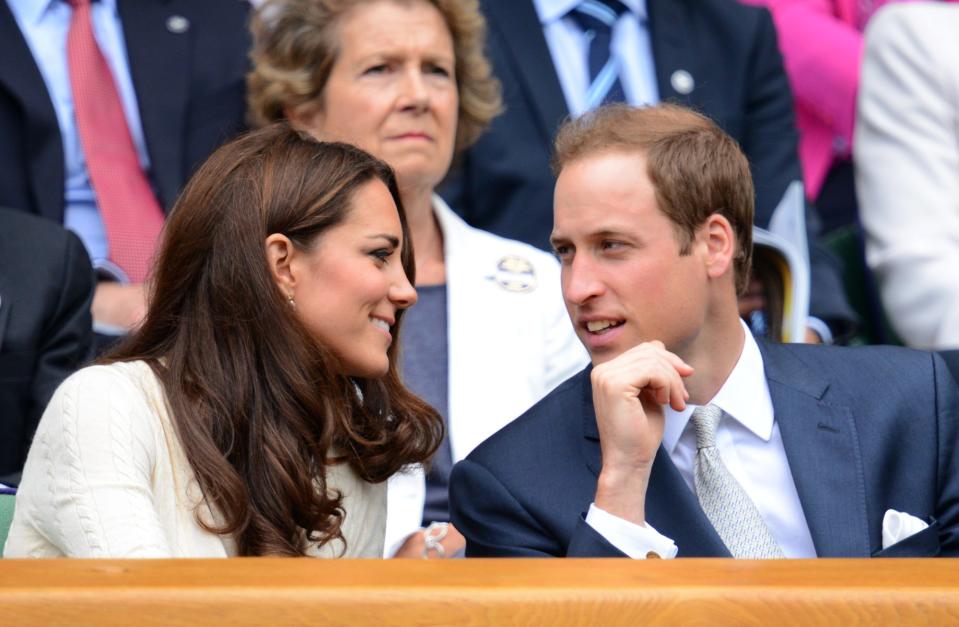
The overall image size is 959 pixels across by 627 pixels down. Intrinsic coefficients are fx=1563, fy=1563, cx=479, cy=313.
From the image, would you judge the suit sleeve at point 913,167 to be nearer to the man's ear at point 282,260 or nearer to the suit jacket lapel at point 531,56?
the suit jacket lapel at point 531,56

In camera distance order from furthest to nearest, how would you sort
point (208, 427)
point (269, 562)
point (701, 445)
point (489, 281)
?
point (489, 281), point (701, 445), point (208, 427), point (269, 562)

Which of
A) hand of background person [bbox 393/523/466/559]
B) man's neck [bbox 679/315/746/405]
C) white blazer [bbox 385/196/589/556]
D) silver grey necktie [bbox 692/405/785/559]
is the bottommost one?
hand of background person [bbox 393/523/466/559]

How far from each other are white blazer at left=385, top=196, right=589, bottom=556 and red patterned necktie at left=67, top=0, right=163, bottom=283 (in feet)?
2.27

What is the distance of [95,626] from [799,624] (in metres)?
0.68

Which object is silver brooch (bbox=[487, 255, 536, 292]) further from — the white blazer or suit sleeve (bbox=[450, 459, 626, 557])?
suit sleeve (bbox=[450, 459, 626, 557])

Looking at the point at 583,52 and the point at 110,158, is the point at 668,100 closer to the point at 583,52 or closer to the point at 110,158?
the point at 583,52

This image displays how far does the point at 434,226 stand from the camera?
3.62m

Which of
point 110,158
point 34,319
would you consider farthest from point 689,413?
point 110,158

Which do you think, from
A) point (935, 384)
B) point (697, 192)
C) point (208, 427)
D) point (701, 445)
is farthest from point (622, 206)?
point (208, 427)

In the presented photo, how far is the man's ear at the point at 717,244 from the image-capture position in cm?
255

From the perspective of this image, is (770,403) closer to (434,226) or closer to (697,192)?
(697,192)

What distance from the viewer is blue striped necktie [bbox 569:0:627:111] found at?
13.2 ft

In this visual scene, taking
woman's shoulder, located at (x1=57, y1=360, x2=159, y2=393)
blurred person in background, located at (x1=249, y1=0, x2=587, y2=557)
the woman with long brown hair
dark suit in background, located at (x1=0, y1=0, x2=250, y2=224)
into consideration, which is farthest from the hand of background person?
dark suit in background, located at (x1=0, y1=0, x2=250, y2=224)

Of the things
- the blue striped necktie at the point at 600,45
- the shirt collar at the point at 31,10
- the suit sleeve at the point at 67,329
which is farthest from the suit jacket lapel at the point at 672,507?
the shirt collar at the point at 31,10
